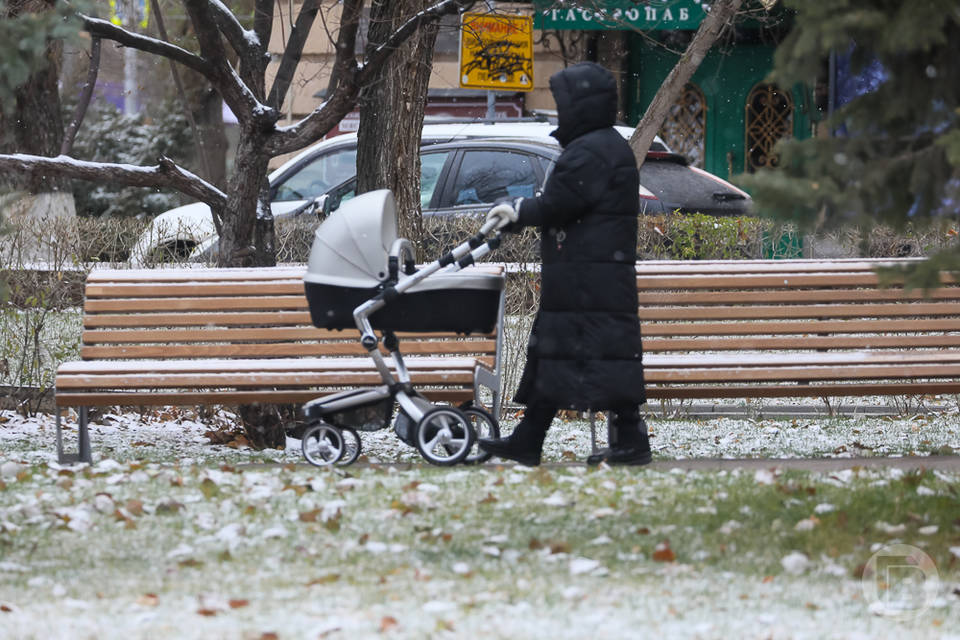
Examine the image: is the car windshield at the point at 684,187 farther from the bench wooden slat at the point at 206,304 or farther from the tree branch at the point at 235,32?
the bench wooden slat at the point at 206,304

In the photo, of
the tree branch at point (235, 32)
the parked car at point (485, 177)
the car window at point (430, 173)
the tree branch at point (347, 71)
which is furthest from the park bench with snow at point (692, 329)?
the car window at point (430, 173)

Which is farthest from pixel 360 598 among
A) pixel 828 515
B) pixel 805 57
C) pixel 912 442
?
pixel 912 442

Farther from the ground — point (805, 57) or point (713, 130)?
point (713, 130)

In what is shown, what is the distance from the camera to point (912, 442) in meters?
7.79

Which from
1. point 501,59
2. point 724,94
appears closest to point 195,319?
point 501,59

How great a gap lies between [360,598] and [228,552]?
0.70m

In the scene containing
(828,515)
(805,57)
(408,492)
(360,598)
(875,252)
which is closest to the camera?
(360,598)

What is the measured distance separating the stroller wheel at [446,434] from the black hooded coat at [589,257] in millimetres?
359

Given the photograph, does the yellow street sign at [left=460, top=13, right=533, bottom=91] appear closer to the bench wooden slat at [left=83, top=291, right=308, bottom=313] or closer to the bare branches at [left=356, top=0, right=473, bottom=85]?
the bare branches at [left=356, top=0, right=473, bottom=85]

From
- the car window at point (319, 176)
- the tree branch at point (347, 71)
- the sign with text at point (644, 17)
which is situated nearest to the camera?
the tree branch at point (347, 71)

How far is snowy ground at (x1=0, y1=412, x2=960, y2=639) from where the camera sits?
3.70 meters

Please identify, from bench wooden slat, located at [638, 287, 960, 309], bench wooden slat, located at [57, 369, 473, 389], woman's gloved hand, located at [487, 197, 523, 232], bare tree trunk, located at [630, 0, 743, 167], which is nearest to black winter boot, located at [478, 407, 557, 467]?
bench wooden slat, located at [57, 369, 473, 389]

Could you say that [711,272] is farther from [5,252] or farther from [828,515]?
[5,252]

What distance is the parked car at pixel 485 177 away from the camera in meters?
10.8
